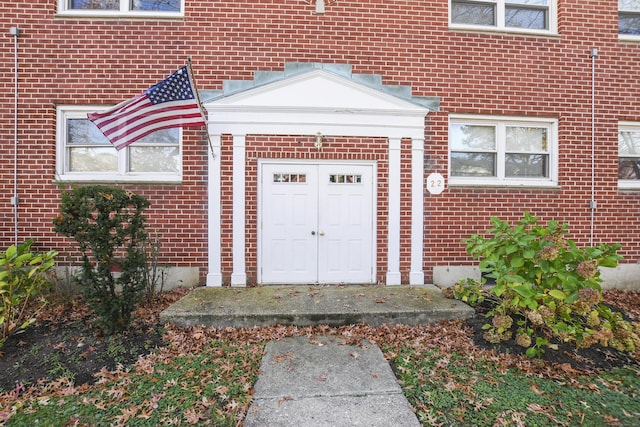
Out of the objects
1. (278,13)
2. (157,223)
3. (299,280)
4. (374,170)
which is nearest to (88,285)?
(157,223)

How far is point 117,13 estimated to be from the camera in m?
5.45

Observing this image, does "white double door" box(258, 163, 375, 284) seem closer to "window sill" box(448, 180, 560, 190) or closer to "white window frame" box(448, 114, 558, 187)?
"window sill" box(448, 180, 560, 190)

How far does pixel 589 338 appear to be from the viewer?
142 inches

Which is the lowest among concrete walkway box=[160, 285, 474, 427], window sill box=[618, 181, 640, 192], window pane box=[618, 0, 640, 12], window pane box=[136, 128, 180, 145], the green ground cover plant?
the green ground cover plant

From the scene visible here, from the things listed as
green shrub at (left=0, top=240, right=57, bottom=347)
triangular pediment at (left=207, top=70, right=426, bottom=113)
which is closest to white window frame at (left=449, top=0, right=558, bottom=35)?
triangular pediment at (left=207, top=70, right=426, bottom=113)

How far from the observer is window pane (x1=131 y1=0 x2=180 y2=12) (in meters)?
5.61

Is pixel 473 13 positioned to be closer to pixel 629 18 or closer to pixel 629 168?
pixel 629 18

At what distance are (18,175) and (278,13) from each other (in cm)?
525

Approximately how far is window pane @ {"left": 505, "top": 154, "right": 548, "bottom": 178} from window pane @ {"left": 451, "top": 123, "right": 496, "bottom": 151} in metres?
0.45

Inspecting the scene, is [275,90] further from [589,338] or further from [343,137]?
→ [589,338]

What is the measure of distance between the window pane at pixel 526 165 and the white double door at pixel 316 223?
109 inches

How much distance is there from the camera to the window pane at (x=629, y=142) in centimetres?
632

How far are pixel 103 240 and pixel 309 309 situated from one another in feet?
8.77

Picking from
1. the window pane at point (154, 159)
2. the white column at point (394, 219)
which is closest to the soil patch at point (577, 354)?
the white column at point (394, 219)
